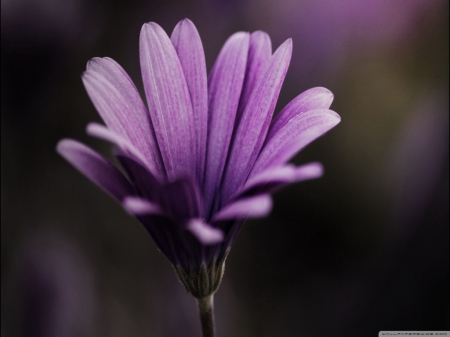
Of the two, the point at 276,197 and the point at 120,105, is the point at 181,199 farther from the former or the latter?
the point at 276,197

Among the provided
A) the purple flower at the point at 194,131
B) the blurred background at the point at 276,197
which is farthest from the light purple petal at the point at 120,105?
the blurred background at the point at 276,197

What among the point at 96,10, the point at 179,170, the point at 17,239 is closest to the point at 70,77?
the point at 96,10

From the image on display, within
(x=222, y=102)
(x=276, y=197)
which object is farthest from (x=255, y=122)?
(x=276, y=197)

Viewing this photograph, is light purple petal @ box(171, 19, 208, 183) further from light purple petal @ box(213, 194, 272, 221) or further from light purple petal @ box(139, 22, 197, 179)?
light purple petal @ box(213, 194, 272, 221)

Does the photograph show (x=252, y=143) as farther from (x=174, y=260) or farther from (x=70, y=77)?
(x=70, y=77)

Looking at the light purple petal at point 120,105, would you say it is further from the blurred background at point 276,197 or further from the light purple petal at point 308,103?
the blurred background at point 276,197

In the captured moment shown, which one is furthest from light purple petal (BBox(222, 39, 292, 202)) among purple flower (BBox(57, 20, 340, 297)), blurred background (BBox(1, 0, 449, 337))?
blurred background (BBox(1, 0, 449, 337))

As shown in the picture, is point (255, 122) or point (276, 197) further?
point (276, 197)
